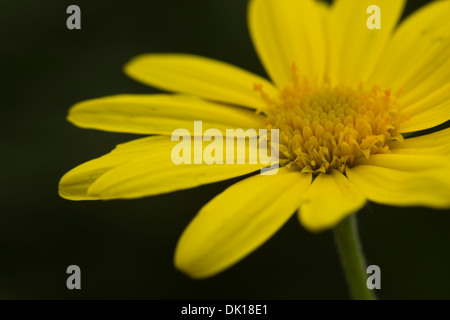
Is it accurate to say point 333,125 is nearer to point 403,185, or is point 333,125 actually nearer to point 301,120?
point 301,120

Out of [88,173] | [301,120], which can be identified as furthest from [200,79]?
[88,173]

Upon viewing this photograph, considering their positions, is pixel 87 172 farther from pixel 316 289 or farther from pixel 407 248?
pixel 407 248

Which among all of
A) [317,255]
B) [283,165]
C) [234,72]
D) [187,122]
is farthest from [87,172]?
[317,255]

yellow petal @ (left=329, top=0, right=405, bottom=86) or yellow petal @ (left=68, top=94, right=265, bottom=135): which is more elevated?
yellow petal @ (left=329, top=0, right=405, bottom=86)

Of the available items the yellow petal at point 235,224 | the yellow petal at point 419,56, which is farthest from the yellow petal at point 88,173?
the yellow petal at point 419,56

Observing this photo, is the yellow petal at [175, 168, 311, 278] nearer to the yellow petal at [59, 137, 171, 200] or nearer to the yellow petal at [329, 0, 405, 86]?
the yellow petal at [59, 137, 171, 200]

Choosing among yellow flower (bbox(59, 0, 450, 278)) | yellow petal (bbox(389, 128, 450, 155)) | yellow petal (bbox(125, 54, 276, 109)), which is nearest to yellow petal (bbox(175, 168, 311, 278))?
yellow flower (bbox(59, 0, 450, 278))

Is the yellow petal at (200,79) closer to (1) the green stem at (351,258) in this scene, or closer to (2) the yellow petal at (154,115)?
(2) the yellow petal at (154,115)

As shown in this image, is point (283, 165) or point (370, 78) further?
point (370, 78)
